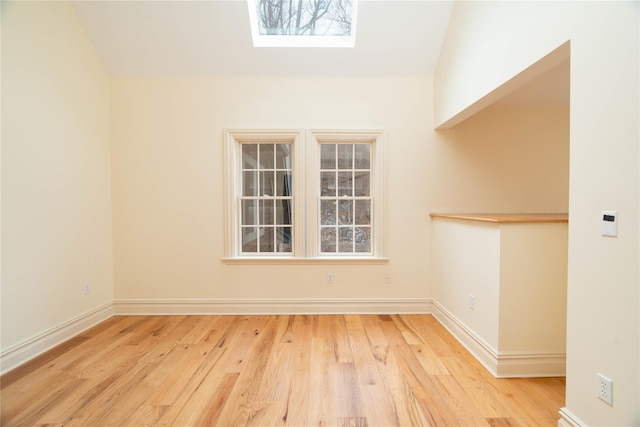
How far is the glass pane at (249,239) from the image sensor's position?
142 inches

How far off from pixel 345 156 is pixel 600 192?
2.50 metres

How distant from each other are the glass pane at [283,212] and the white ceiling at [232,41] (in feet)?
4.85

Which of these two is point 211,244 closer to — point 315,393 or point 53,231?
point 53,231

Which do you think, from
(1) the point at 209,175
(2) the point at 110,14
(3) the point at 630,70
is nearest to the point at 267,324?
(1) the point at 209,175

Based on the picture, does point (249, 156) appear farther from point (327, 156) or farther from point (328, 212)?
point (328, 212)

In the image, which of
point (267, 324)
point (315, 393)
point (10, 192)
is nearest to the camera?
point (315, 393)

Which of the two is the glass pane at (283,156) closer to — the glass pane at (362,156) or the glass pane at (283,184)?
the glass pane at (283,184)

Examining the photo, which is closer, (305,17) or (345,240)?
(305,17)

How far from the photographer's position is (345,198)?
3594 millimetres

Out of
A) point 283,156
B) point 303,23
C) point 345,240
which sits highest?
point 303,23

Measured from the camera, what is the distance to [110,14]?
→ 2957 mm

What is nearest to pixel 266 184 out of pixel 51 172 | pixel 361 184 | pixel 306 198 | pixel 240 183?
pixel 240 183

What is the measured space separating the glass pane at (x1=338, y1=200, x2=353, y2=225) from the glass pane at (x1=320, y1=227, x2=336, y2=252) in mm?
157

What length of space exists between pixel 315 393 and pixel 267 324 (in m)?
1.29
